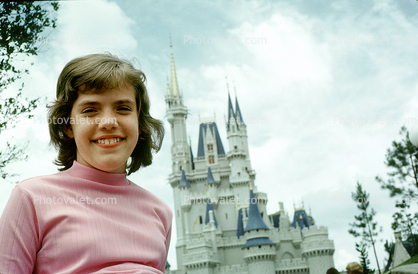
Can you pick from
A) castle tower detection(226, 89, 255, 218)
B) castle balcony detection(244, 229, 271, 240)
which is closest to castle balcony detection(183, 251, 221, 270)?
castle balcony detection(244, 229, 271, 240)

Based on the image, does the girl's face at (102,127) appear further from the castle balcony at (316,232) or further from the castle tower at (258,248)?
the castle balcony at (316,232)

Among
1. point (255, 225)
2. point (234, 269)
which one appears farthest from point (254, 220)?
point (234, 269)

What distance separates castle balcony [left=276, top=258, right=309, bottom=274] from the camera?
3353 centimetres

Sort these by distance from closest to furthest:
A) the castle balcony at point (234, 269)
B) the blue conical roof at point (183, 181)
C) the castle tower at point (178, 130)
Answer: the castle balcony at point (234, 269) → the blue conical roof at point (183, 181) → the castle tower at point (178, 130)

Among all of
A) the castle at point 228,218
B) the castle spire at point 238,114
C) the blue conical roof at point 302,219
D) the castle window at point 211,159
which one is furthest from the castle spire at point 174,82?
the blue conical roof at point 302,219

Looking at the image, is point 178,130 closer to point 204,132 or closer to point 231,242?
point 204,132

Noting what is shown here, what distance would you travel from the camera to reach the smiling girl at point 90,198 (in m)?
1.23

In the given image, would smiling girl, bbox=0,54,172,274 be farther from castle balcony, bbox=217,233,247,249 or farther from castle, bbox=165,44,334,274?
castle balcony, bbox=217,233,247,249

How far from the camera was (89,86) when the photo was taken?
1.43 meters

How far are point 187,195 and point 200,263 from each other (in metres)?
8.87

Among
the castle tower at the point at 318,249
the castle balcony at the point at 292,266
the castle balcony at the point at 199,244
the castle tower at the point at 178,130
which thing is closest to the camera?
the castle tower at the point at 318,249

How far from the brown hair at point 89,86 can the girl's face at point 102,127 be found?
0.03 metres

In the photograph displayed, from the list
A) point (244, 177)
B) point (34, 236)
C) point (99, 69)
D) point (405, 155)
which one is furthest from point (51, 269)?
point (244, 177)

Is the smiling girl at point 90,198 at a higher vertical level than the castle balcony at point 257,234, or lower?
lower
